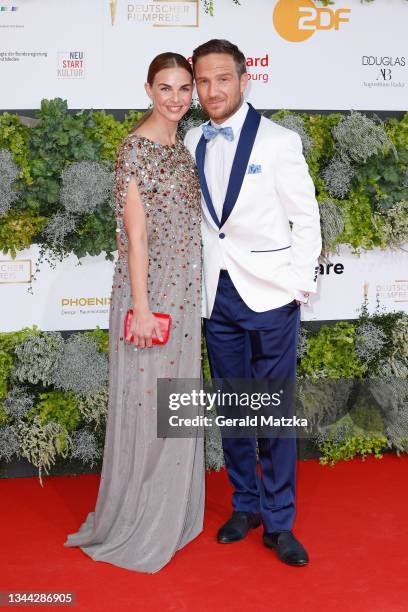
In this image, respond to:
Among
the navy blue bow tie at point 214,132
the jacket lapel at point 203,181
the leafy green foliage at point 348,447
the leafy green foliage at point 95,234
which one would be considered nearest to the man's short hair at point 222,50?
the navy blue bow tie at point 214,132

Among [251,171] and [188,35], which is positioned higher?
[188,35]

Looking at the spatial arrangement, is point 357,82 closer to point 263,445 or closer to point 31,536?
point 263,445

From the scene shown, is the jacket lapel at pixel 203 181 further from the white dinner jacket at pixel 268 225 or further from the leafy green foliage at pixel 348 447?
the leafy green foliage at pixel 348 447

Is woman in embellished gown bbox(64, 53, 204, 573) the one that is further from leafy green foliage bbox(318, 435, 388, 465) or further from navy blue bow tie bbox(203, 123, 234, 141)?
leafy green foliage bbox(318, 435, 388, 465)

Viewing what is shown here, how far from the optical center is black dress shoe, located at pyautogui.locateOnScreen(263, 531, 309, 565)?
3.22 m

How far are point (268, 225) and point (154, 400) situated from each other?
81 centimetres

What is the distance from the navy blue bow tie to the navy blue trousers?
1.71 feet

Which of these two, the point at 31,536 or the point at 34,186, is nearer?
the point at 31,536

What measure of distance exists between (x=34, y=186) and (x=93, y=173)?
0.94 ft

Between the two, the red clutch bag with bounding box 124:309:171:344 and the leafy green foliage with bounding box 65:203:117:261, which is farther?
the leafy green foliage with bounding box 65:203:117:261

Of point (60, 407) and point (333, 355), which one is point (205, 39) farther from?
point (60, 407)

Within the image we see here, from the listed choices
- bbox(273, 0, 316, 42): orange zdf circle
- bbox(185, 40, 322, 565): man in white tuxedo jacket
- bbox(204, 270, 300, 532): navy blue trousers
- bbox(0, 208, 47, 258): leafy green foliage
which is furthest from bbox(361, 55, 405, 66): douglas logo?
bbox(0, 208, 47, 258): leafy green foliage

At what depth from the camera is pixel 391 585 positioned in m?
3.07

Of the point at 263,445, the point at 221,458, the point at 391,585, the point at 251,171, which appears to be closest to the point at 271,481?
the point at 263,445
